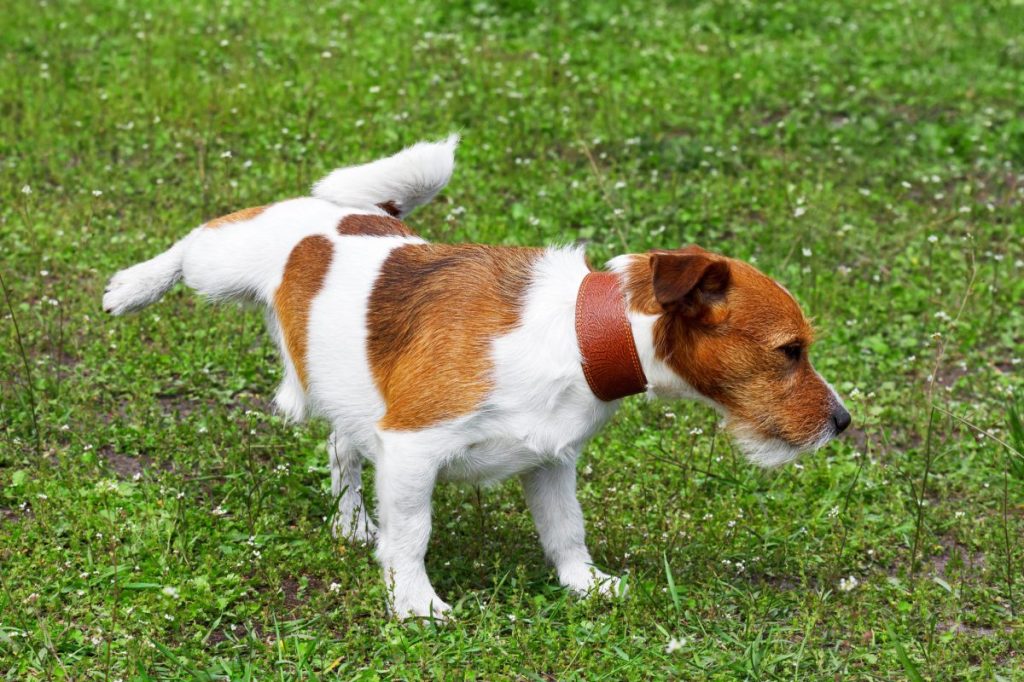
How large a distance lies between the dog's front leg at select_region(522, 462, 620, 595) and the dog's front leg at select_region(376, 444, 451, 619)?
554 mm

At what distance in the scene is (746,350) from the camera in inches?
177

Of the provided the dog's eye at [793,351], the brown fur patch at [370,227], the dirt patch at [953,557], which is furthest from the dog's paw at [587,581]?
the brown fur patch at [370,227]

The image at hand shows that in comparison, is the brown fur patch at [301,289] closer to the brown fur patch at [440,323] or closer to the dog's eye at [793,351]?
the brown fur patch at [440,323]

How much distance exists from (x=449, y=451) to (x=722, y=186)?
4.92 meters

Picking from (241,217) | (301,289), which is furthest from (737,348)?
(241,217)

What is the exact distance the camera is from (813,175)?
9.40 meters

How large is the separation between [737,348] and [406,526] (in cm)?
139

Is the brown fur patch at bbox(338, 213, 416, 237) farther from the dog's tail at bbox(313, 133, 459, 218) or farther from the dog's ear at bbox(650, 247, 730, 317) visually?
the dog's ear at bbox(650, 247, 730, 317)

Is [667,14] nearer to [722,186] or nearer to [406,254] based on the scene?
[722,186]

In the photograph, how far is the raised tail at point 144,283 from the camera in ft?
19.6

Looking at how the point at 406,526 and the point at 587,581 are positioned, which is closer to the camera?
the point at 406,526

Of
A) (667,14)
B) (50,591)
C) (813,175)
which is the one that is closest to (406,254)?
(50,591)

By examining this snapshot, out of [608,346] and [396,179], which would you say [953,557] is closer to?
[608,346]

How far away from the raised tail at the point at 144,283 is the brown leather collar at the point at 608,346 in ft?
7.61
